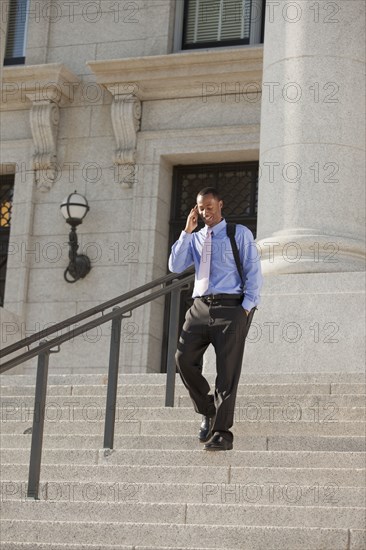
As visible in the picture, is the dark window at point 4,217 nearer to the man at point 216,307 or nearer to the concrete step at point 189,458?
the concrete step at point 189,458

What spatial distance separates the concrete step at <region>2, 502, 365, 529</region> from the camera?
7.53 meters

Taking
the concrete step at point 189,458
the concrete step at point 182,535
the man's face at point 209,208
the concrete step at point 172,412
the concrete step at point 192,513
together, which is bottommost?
the concrete step at point 182,535

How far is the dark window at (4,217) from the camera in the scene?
18.3 m

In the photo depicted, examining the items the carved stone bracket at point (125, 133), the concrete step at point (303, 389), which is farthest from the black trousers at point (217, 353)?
the carved stone bracket at point (125, 133)

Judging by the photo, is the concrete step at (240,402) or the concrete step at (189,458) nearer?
the concrete step at (189,458)

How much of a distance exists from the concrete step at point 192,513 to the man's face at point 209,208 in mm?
2119

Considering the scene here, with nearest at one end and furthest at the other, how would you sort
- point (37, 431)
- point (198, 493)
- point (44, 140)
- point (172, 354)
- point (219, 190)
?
1. point (198, 493)
2. point (37, 431)
3. point (172, 354)
4. point (219, 190)
5. point (44, 140)

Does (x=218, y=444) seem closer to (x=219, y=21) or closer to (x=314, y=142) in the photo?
(x=314, y=142)

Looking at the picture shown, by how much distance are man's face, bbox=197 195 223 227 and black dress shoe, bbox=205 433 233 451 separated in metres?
1.47

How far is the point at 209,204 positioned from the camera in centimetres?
916

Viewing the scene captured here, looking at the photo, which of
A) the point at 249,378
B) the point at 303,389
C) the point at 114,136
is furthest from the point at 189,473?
the point at 114,136

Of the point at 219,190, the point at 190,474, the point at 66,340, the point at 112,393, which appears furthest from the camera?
the point at 219,190

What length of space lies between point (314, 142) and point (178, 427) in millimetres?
3504

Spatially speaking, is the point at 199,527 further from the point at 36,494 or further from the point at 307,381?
the point at 307,381
